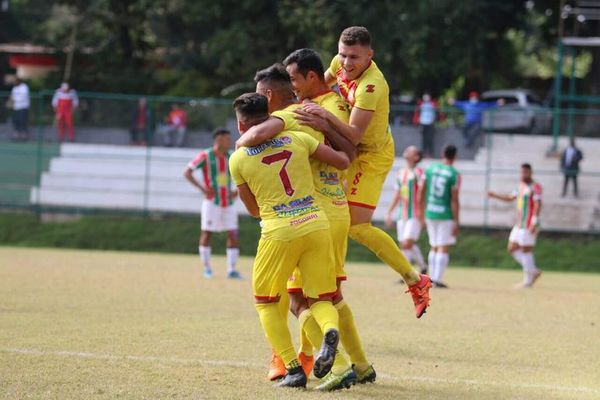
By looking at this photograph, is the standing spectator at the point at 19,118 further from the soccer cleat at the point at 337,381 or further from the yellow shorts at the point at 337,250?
the soccer cleat at the point at 337,381

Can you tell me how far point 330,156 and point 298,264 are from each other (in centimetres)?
80

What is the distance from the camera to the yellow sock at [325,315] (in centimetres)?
792

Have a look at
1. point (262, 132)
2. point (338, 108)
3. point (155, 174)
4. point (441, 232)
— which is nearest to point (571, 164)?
point (155, 174)

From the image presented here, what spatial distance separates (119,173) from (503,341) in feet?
62.1

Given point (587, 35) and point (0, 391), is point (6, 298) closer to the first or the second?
point (0, 391)

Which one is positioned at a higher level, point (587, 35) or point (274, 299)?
point (587, 35)

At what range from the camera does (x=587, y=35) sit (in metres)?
39.7

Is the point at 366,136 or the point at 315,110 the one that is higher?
the point at 315,110

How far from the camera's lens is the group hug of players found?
8.05 m

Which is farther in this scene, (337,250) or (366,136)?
(366,136)

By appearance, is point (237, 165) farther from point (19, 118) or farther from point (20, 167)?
point (19, 118)

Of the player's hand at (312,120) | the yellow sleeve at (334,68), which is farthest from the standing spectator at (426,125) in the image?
the player's hand at (312,120)

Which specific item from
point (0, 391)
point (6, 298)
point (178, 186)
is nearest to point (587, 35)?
point (178, 186)

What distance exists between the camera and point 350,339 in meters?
8.59
